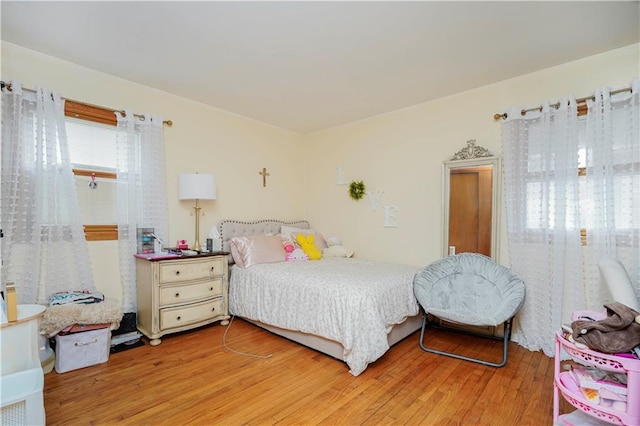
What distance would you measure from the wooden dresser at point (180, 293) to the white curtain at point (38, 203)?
20.4 inches

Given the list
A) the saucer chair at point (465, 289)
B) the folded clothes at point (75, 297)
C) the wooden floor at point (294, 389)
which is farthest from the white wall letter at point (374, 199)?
the folded clothes at point (75, 297)

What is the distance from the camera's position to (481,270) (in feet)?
9.25

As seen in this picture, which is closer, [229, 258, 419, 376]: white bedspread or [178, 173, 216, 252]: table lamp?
[229, 258, 419, 376]: white bedspread

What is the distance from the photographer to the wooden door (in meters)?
3.09

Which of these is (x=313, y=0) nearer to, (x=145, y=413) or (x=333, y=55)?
(x=333, y=55)

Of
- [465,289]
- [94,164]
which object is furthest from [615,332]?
[94,164]

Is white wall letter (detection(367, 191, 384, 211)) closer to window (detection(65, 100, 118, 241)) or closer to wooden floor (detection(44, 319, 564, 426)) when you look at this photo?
wooden floor (detection(44, 319, 564, 426))

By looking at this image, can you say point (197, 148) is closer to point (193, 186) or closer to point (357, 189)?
point (193, 186)

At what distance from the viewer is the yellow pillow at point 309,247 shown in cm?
374

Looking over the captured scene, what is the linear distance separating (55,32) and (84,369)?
2527 millimetres

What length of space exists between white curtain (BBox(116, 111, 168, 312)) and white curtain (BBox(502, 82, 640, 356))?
344 cm

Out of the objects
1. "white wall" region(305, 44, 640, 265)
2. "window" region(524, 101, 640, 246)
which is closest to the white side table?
"white wall" region(305, 44, 640, 265)

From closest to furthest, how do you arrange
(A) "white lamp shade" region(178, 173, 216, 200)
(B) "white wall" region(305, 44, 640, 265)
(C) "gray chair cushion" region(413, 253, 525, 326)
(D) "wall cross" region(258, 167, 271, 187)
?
1. (C) "gray chair cushion" region(413, 253, 525, 326)
2. (B) "white wall" region(305, 44, 640, 265)
3. (A) "white lamp shade" region(178, 173, 216, 200)
4. (D) "wall cross" region(258, 167, 271, 187)

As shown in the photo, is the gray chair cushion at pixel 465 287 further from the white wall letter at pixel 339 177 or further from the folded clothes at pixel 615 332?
the white wall letter at pixel 339 177
